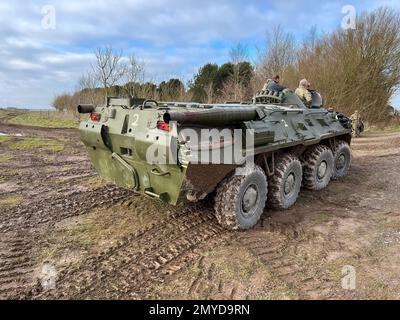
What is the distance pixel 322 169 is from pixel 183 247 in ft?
12.2

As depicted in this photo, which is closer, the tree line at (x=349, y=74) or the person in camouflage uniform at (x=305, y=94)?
the person in camouflage uniform at (x=305, y=94)

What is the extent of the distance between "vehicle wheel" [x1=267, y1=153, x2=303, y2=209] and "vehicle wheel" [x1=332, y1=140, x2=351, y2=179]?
7.29 feet

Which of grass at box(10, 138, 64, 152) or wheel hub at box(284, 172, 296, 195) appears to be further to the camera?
grass at box(10, 138, 64, 152)

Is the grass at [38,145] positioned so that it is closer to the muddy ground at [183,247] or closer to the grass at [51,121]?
the muddy ground at [183,247]

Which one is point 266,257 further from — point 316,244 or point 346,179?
point 346,179

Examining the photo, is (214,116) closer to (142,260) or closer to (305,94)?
(142,260)

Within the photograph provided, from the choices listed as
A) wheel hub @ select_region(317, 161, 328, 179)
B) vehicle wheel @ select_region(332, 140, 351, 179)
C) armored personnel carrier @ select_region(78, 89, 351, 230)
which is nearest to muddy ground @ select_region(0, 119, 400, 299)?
wheel hub @ select_region(317, 161, 328, 179)

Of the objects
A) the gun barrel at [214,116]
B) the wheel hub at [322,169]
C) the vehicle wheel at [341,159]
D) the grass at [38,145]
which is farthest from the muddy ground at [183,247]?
the grass at [38,145]

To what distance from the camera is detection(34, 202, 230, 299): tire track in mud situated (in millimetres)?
3586

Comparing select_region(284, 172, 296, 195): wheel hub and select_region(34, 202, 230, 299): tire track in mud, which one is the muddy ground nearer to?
select_region(34, 202, 230, 299): tire track in mud

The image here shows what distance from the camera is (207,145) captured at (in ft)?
14.0

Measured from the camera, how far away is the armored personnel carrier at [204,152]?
4.22 metres
